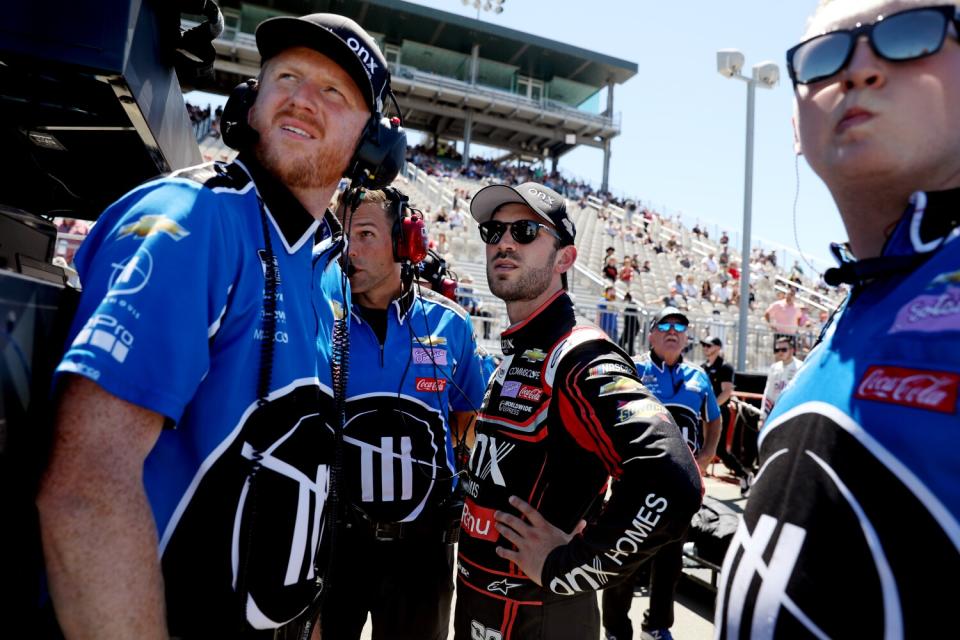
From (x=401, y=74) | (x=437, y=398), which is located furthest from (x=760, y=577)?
(x=401, y=74)

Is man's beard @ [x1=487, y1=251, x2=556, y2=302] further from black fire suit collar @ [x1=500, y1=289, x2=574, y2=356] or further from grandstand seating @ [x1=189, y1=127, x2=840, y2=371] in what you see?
grandstand seating @ [x1=189, y1=127, x2=840, y2=371]

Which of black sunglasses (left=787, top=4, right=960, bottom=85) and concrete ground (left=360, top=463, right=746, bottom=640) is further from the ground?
black sunglasses (left=787, top=4, right=960, bottom=85)

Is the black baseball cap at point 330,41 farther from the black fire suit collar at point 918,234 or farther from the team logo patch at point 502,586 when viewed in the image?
the team logo patch at point 502,586

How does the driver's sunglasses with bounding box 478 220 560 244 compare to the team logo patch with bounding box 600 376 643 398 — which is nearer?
the team logo patch with bounding box 600 376 643 398

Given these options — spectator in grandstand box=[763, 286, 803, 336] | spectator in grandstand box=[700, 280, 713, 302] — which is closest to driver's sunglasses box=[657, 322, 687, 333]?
spectator in grandstand box=[763, 286, 803, 336]

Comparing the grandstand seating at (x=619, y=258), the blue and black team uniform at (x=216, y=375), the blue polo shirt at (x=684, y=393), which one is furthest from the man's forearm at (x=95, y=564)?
the grandstand seating at (x=619, y=258)

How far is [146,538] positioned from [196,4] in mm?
1312

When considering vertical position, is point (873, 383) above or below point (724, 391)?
above

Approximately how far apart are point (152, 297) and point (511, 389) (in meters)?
1.51

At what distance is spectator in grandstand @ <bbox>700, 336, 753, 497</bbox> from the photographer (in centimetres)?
773

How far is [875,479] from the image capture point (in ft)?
2.59

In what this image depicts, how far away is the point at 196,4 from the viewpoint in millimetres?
1439

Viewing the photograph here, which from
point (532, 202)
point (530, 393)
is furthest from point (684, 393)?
point (530, 393)

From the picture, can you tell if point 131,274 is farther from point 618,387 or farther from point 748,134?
point 748,134
